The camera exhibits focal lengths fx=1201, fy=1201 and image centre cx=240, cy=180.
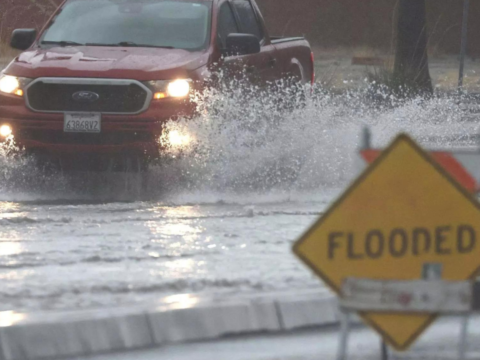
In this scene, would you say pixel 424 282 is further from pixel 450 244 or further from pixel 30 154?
pixel 30 154

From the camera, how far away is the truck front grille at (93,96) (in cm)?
920

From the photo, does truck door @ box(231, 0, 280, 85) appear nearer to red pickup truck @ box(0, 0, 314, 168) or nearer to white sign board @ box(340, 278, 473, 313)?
red pickup truck @ box(0, 0, 314, 168)

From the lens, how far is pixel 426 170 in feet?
14.0

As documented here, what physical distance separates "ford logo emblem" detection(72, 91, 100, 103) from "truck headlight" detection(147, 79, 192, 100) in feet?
1.39

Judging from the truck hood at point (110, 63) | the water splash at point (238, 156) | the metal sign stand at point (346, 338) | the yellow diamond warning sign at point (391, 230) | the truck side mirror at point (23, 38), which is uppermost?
the yellow diamond warning sign at point (391, 230)

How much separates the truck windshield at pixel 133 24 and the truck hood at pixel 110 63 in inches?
12.1

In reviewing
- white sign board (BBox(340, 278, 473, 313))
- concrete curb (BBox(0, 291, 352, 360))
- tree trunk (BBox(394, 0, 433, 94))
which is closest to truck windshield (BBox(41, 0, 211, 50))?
concrete curb (BBox(0, 291, 352, 360))

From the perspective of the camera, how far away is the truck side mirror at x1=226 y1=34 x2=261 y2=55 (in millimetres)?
10117

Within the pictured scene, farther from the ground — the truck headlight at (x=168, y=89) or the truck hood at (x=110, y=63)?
the truck hood at (x=110, y=63)

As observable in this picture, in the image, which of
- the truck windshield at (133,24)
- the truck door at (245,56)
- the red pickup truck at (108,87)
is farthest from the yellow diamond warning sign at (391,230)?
the truck windshield at (133,24)

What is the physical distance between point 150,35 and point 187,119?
4.27ft

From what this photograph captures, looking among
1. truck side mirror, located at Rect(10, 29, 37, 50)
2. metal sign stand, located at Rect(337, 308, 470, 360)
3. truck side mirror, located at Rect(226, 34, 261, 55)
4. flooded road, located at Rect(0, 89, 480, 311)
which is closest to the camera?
metal sign stand, located at Rect(337, 308, 470, 360)

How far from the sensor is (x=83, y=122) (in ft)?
30.1

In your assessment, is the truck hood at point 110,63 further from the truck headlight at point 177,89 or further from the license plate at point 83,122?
the license plate at point 83,122
